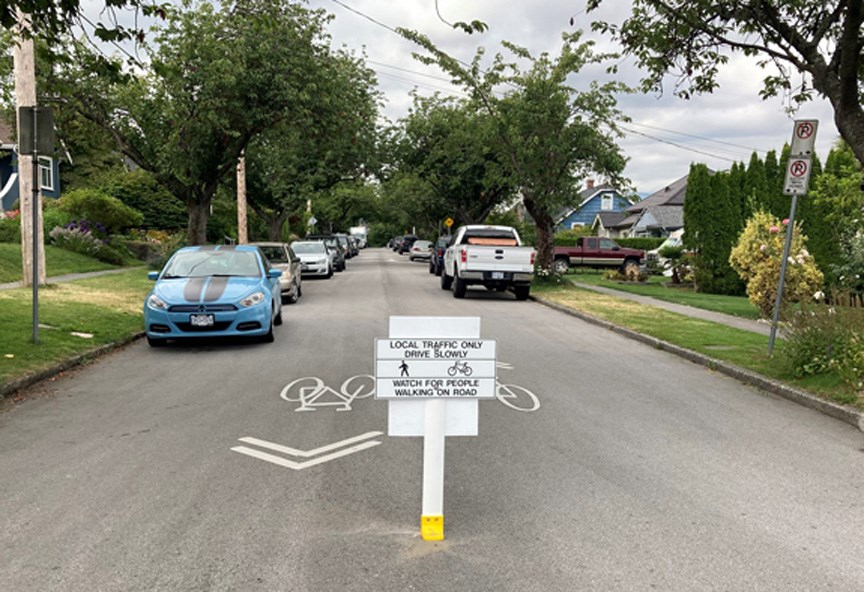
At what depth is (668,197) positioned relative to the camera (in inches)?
2309

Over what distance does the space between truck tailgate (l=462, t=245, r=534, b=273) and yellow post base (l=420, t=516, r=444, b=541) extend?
14792mm

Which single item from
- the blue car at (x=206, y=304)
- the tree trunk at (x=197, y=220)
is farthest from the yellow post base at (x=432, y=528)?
the tree trunk at (x=197, y=220)

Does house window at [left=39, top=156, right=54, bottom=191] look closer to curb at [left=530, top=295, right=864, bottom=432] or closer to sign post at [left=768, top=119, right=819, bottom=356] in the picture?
curb at [left=530, top=295, right=864, bottom=432]

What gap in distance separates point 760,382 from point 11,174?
3674 centimetres

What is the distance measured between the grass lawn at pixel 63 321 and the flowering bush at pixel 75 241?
8184mm

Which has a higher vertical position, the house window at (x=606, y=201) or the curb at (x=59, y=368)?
the house window at (x=606, y=201)

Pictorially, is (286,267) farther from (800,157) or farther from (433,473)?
(433,473)

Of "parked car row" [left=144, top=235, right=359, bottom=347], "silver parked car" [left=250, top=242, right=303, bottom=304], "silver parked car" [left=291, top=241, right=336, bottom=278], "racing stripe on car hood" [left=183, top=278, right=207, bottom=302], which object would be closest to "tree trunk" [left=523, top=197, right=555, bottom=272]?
"silver parked car" [left=291, top=241, right=336, bottom=278]

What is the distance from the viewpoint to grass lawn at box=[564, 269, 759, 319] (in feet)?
54.3

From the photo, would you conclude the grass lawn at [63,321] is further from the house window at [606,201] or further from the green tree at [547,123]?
the house window at [606,201]

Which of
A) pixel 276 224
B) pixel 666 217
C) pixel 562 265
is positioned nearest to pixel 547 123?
pixel 562 265

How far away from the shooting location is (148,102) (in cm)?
2011

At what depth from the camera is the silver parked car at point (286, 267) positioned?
664 inches

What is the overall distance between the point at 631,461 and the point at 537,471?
0.82 meters
